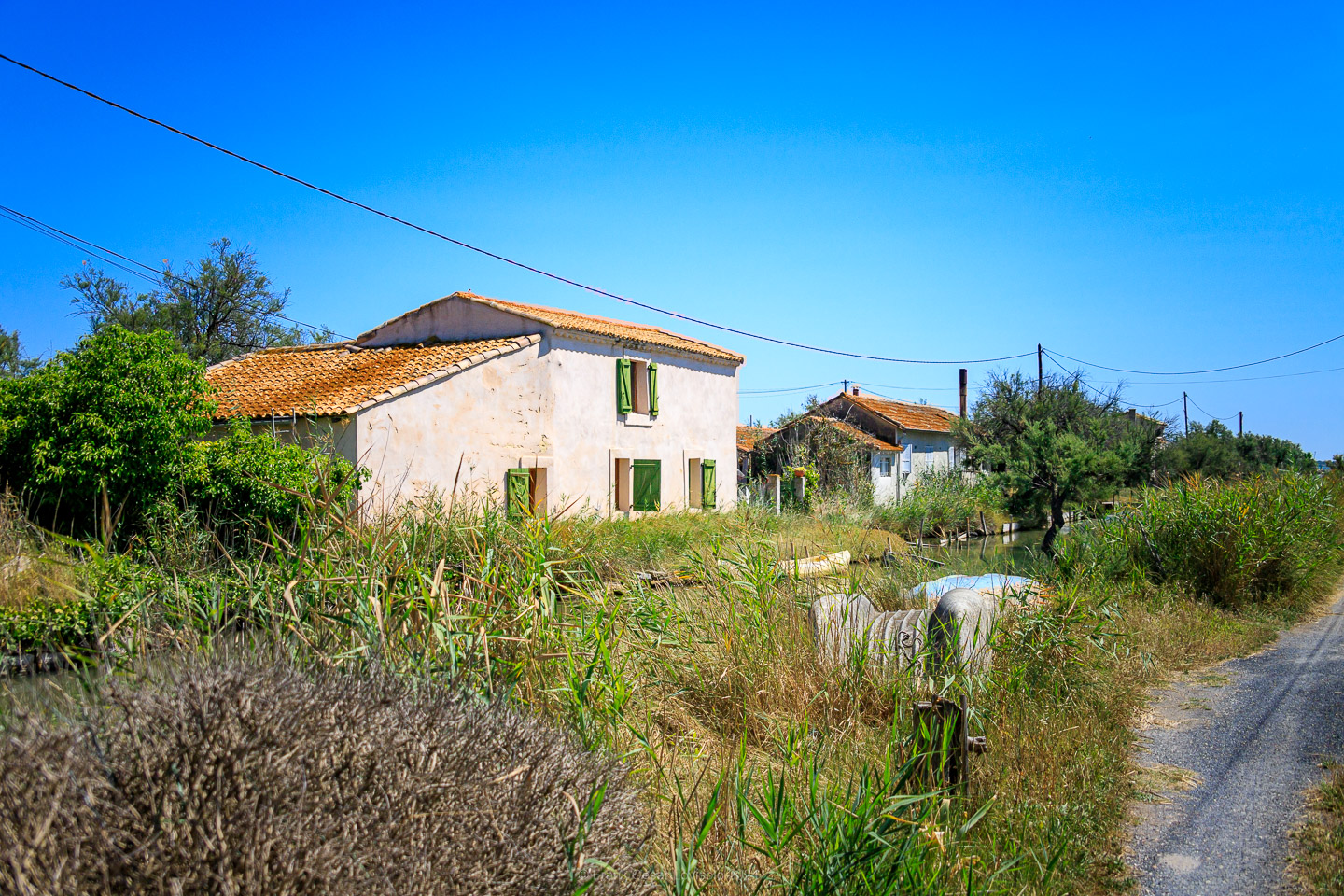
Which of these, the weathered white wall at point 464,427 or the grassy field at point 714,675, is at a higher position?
the weathered white wall at point 464,427

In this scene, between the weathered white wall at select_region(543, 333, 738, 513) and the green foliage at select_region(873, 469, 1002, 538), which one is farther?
the green foliage at select_region(873, 469, 1002, 538)

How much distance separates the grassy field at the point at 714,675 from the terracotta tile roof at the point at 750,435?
23675mm

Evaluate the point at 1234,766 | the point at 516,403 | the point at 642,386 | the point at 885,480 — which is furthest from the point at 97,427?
the point at 885,480

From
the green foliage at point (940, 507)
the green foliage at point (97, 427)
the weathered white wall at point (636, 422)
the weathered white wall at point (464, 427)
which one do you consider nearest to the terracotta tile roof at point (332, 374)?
the weathered white wall at point (464, 427)

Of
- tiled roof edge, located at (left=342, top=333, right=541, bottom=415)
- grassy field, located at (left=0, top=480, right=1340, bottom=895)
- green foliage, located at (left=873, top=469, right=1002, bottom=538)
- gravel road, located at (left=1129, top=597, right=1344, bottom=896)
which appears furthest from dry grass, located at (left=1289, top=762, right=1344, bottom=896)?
green foliage, located at (left=873, top=469, right=1002, bottom=538)

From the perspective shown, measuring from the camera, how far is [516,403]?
1700cm

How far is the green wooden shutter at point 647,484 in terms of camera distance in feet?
66.6

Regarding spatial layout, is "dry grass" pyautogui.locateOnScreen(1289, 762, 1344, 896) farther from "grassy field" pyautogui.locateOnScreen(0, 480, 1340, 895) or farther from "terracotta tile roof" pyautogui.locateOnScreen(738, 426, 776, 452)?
"terracotta tile roof" pyautogui.locateOnScreen(738, 426, 776, 452)

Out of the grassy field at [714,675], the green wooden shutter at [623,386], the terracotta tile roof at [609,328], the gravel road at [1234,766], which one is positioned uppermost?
the terracotta tile roof at [609,328]

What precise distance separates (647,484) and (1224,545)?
1252cm

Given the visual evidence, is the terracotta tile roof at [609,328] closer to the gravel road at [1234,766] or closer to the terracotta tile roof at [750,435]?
the terracotta tile roof at [750,435]

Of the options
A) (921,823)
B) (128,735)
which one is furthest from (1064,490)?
(128,735)

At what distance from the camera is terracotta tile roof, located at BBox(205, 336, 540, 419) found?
14.4m

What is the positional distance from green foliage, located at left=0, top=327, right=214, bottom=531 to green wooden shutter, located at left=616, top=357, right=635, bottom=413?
Result: 10231 millimetres
